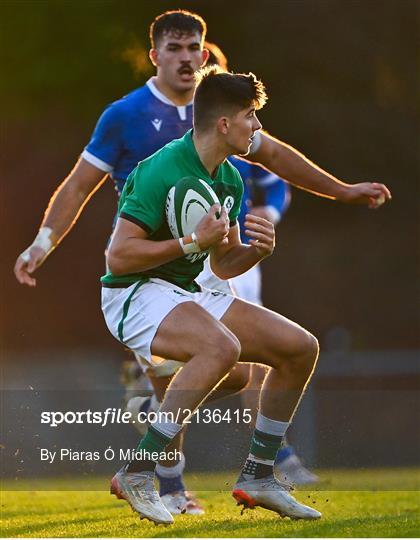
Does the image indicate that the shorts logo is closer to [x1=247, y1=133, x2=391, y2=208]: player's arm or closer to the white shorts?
the white shorts

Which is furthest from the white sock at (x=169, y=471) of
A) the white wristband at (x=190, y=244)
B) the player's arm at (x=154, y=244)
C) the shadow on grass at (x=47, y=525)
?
the white wristband at (x=190, y=244)

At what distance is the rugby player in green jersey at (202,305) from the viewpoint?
5539 millimetres

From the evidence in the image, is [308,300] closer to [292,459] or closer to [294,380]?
[292,459]

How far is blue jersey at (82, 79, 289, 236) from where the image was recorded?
7020mm

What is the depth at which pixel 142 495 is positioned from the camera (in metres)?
5.53

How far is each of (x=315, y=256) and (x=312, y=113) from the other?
3.31 meters

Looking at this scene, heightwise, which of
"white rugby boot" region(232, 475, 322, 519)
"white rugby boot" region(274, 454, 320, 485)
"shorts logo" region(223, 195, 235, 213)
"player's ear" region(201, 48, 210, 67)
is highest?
"player's ear" region(201, 48, 210, 67)

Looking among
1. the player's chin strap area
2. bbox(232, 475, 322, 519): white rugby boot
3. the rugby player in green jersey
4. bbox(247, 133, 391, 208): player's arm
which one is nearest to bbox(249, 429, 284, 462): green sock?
the rugby player in green jersey

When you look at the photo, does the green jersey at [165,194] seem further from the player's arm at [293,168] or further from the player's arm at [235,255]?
the player's arm at [293,168]

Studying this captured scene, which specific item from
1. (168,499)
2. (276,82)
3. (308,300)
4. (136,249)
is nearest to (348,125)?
(276,82)

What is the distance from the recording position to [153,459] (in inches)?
219

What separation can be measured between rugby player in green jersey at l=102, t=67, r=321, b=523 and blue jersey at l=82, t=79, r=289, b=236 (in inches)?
46.0

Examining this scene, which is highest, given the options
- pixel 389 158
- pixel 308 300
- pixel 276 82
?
pixel 276 82

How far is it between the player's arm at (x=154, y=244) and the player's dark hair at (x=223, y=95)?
49 cm
